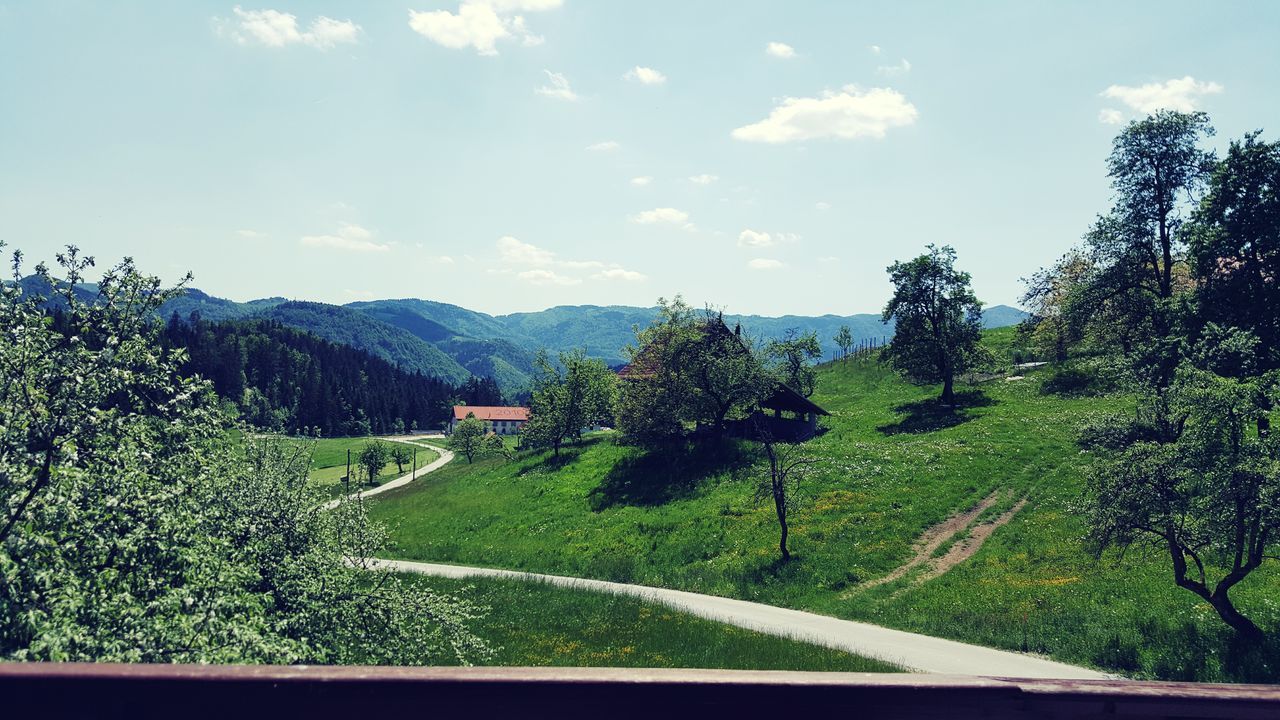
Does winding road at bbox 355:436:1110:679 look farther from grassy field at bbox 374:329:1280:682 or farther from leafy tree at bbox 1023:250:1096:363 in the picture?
leafy tree at bbox 1023:250:1096:363

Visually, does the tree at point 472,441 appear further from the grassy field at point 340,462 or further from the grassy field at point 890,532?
the grassy field at point 890,532

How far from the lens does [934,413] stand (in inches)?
2098

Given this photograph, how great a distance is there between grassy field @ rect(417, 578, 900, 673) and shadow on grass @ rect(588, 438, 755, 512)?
1799 cm

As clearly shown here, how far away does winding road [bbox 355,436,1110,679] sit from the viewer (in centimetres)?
1759

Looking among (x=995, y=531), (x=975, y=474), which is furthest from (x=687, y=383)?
(x=995, y=531)

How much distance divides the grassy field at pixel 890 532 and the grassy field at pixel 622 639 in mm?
5691

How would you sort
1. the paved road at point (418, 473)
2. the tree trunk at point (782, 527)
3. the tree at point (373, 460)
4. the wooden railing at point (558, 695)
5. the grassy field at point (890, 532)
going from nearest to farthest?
the wooden railing at point (558, 695), the grassy field at point (890, 532), the tree trunk at point (782, 527), the paved road at point (418, 473), the tree at point (373, 460)

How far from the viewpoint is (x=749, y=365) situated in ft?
147

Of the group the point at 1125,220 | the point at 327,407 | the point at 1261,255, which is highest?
the point at 1125,220

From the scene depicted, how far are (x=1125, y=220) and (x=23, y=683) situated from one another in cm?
4490

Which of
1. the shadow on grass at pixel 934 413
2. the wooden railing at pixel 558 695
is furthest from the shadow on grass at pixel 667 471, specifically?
the wooden railing at pixel 558 695

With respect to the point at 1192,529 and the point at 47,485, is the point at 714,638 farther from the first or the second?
the point at 47,485

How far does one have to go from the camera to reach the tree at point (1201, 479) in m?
16.1

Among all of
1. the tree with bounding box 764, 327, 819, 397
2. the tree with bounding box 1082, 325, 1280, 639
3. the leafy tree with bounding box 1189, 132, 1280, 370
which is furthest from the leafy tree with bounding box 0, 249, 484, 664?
the tree with bounding box 764, 327, 819, 397
